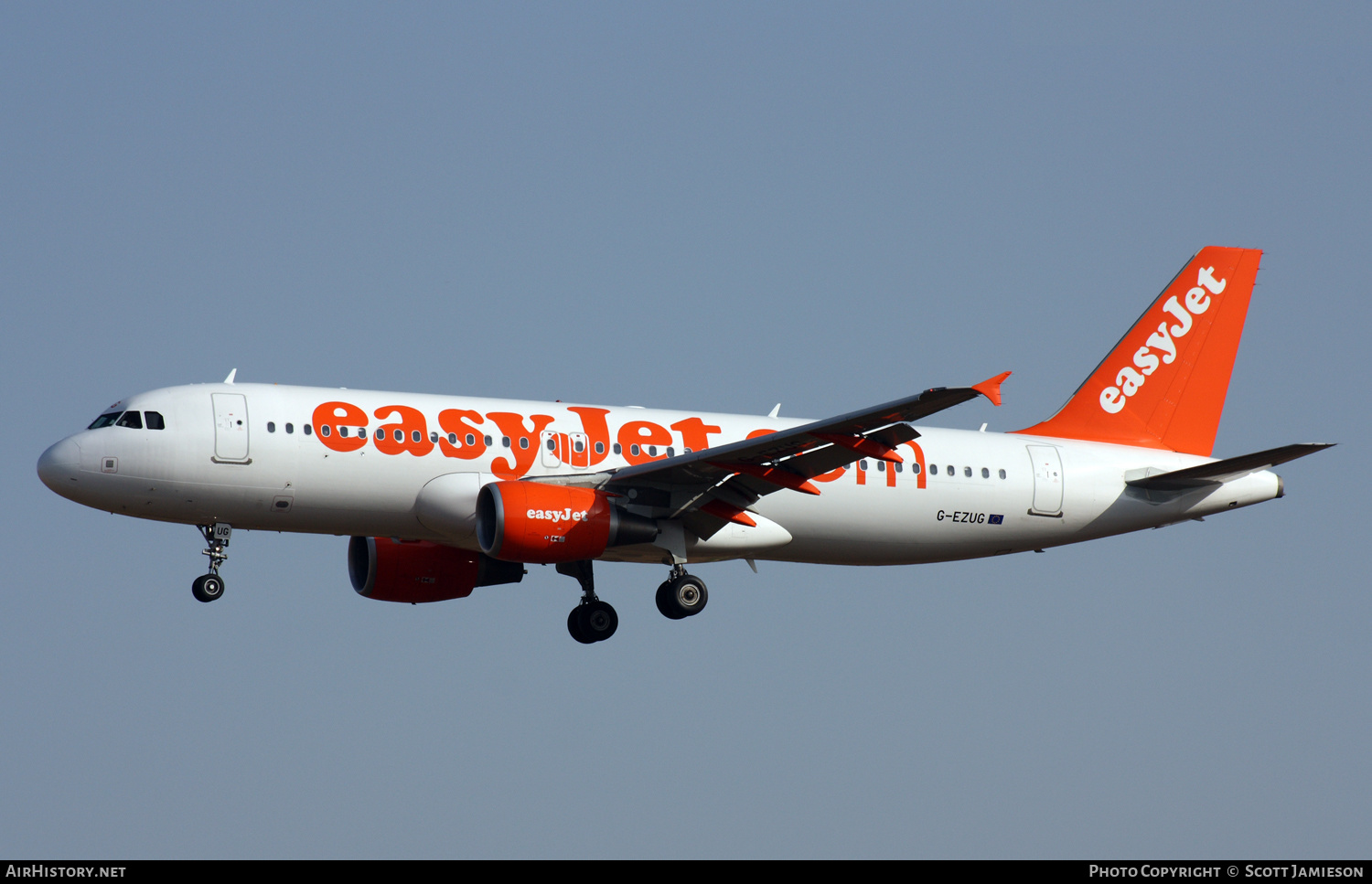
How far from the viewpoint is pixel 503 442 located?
35.2m

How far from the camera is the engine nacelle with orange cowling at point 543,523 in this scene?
109 ft

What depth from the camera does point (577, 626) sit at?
38.3 m

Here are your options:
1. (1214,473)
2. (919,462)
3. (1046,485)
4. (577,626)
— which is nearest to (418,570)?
(577,626)

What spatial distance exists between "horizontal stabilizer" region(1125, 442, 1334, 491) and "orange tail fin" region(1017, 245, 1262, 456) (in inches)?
74.3

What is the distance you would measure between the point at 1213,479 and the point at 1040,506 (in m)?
4.20

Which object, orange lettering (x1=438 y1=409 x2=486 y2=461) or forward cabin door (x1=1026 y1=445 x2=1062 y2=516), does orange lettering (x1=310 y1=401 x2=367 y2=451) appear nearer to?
orange lettering (x1=438 y1=409 x2=486 y2=461)

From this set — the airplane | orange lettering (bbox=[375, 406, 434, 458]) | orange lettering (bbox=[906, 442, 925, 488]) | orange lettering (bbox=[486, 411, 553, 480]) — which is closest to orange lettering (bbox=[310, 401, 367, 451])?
the airplane

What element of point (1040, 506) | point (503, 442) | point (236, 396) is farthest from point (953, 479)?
point (236, 396)

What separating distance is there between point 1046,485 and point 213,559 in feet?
60.5

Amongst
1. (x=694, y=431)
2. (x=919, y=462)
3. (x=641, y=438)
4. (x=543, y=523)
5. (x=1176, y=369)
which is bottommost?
(x=543, y=523)

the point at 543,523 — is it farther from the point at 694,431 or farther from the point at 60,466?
the point at 60,466
